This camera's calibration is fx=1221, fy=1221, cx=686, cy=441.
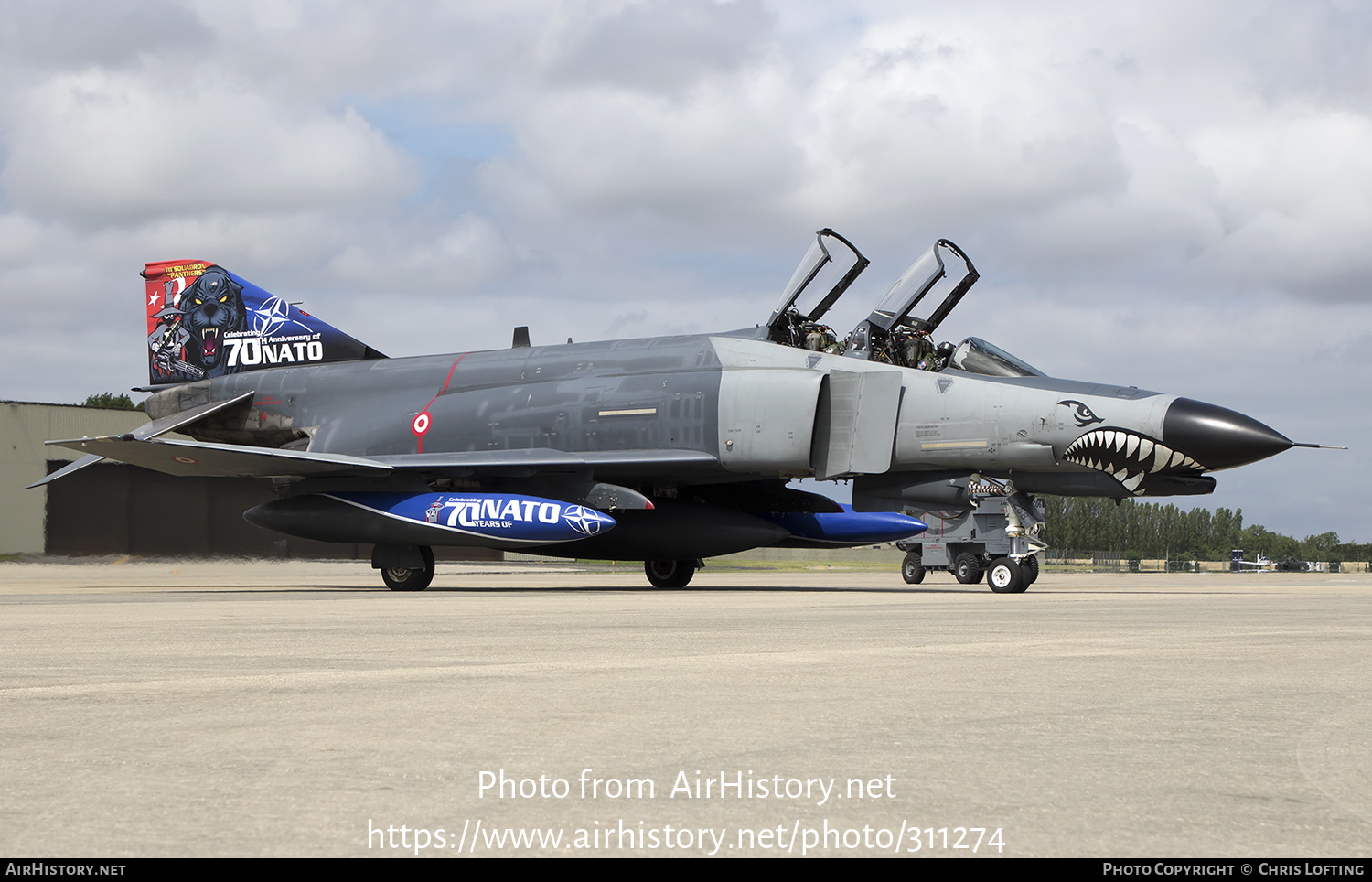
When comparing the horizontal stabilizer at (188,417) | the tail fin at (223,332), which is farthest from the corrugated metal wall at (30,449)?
the horizontal stabilizer at (188,417)

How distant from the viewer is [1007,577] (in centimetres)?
1694

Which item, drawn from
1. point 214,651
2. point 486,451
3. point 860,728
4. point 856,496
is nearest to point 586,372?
point 486,451

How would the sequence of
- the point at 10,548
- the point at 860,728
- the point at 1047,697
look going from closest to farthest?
the point at 860,728 < the point at 1047,697 < the point at 10,548

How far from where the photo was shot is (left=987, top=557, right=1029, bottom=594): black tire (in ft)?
55.1

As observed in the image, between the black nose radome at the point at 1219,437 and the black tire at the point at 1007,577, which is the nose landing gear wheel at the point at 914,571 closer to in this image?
the black tire at the point at 1007,577

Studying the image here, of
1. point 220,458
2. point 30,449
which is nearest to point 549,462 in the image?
point 220,458

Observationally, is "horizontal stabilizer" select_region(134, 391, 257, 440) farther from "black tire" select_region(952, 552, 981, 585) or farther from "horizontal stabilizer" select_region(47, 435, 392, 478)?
"black tire" select_region(952, 552, 981, 585)

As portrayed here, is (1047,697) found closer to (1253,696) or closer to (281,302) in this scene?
(1253,696)

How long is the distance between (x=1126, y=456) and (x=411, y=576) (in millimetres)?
9882

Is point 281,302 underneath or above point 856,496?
above

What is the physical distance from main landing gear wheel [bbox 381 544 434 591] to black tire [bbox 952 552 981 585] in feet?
30.9

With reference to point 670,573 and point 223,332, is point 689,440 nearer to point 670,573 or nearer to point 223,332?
point 670,573
